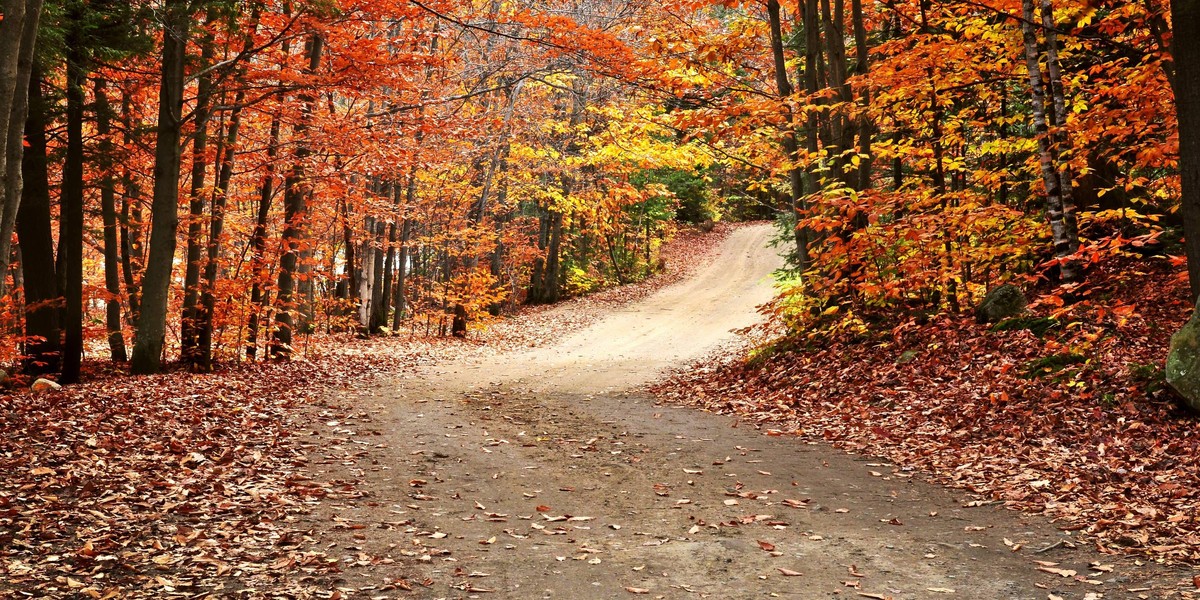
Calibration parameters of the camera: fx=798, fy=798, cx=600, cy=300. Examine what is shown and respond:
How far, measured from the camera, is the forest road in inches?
189

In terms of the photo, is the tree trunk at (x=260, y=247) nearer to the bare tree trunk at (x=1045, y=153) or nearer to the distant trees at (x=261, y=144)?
the distant trees at (x=261, y=144)

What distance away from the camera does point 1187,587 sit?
4402 millimetres

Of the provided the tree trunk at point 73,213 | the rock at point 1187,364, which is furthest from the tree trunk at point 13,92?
the rock at point 1187,364

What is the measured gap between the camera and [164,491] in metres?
6.41

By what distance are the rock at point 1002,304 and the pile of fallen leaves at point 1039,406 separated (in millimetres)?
206

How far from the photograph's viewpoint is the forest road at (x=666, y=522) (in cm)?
480

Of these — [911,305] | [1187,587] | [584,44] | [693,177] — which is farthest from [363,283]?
[693,177]

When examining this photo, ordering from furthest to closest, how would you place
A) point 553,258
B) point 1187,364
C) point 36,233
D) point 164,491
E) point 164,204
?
point 553,258 < point 164,204 < point 36,233 < point 1187,364 < point 164,491

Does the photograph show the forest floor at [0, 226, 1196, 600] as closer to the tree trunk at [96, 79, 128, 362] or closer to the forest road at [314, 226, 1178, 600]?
the forest road at [314, 226, 1178, 600]

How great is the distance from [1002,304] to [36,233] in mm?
13118

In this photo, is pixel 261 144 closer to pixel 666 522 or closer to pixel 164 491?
pixel 164 491

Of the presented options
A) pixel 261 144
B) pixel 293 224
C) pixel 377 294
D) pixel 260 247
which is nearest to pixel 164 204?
pixel 260 247

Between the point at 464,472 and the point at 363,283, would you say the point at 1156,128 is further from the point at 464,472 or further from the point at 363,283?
the point at 363,283

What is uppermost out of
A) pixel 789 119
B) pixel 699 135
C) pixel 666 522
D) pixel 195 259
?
pixel 789 119
